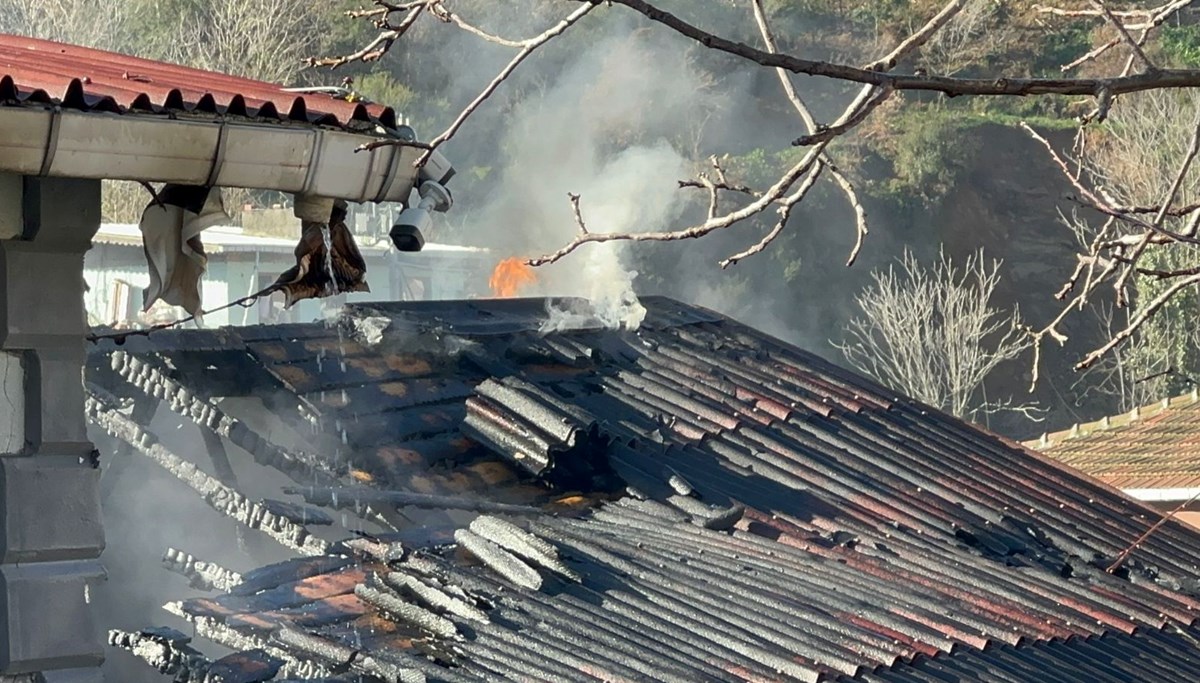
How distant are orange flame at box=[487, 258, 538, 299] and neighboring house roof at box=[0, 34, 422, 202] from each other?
15047 mm

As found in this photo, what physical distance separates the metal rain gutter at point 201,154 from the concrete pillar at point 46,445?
57 centimetres

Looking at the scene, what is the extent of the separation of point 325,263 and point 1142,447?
15.4 metres

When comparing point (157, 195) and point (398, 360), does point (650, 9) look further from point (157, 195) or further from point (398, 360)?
point (398, 360)

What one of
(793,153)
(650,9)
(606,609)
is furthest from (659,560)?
(793,153)

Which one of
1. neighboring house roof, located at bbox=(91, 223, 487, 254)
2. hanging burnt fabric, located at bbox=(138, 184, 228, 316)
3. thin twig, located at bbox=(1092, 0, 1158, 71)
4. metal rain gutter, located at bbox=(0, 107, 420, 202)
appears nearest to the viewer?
thin twig, located at bbox=(1092, 0, 1158, 71)

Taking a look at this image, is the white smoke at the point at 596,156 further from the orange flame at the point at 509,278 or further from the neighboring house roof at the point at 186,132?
the neighboring house roof at the point at 186,132

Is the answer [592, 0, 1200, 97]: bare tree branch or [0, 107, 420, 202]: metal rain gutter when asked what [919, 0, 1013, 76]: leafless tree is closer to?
[0, 107, 420, 202]: metal rain gutter

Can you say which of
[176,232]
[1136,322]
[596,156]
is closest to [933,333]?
[596,156]

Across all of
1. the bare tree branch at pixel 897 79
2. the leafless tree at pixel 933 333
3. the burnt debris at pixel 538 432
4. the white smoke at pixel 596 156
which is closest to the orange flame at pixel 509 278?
the white smoke at pixel 596 156

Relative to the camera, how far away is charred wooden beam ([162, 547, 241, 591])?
6.87 metres

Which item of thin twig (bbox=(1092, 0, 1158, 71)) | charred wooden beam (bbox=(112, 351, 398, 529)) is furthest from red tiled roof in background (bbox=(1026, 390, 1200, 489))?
thin twig (bbox=(1092, 0, 1158, 71))

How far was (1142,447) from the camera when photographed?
62.8 ft

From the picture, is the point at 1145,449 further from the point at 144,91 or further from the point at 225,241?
the point at 144,91

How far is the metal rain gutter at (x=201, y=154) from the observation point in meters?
4.45
